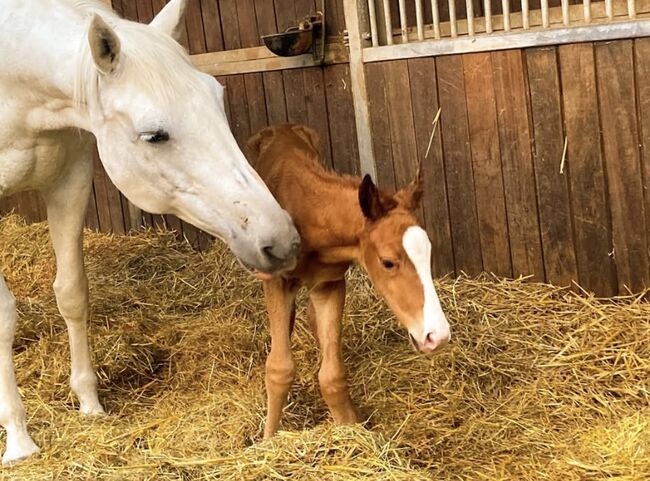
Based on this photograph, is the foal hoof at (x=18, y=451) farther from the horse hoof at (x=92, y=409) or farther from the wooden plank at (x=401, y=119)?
the wooden plank at (x=401, y=119)

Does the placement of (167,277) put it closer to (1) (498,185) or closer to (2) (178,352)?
(2) (178,352)

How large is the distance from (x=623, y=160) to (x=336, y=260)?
5.27 ft

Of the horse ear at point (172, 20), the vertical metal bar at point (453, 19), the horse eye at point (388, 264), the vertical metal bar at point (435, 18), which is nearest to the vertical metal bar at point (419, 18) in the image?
the vertical metal bar at point (435, 18)

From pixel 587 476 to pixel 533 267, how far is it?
1708 millimetres

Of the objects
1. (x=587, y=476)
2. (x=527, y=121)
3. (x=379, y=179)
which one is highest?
(x=527, y=121)

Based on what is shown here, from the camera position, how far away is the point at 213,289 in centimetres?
520

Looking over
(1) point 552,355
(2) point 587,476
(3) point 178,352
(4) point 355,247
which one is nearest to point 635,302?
(1) point 552,355

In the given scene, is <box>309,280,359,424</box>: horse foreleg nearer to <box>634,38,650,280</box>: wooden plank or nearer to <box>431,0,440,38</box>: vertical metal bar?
<box>634,38,650,280</box>: wooden plank

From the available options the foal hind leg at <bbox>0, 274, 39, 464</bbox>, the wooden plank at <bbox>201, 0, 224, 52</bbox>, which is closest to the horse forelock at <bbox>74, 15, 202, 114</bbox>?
the foal hind leg at <bbox>0, 274, 39, 464</bbox>

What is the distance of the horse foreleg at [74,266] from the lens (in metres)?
3.57

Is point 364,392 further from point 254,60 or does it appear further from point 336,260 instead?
point 254,60

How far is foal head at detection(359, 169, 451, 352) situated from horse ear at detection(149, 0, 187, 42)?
0.99m

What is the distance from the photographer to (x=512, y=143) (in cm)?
438

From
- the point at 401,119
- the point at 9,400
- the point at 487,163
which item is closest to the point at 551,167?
the point at 487,163
